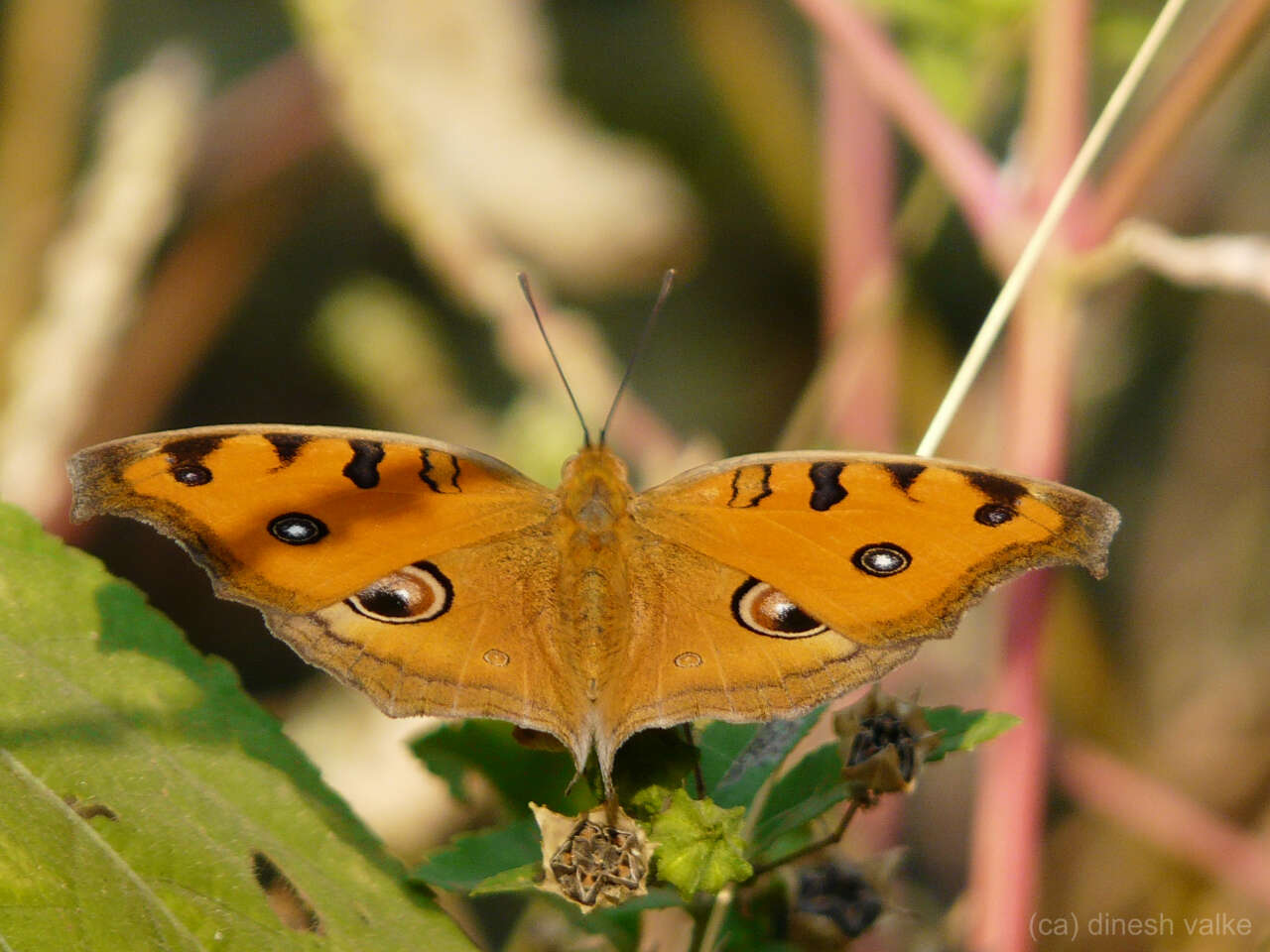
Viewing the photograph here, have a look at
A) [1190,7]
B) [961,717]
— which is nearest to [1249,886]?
[961,717]

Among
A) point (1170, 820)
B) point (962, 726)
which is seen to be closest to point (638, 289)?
point (1170, 820)

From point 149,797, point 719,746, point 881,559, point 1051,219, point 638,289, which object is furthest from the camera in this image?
point 638,289

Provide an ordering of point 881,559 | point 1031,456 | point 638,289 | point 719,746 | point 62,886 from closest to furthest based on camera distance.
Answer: point 62,886 < point 881,559 < point 719,746 < point 1031,456 < point 638,289

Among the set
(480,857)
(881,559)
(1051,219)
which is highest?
(1051,219)

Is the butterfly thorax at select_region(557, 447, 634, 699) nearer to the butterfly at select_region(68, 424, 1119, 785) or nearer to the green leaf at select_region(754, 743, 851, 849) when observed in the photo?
the butterfly at select_region(68, 424, 1119, 785)

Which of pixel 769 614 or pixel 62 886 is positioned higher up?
pixel 769 614

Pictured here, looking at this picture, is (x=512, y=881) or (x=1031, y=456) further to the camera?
(x=1031, y=456)

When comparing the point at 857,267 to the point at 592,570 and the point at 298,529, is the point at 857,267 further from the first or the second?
the point at 298,529

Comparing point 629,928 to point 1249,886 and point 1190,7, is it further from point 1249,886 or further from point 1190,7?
point 1190,7
